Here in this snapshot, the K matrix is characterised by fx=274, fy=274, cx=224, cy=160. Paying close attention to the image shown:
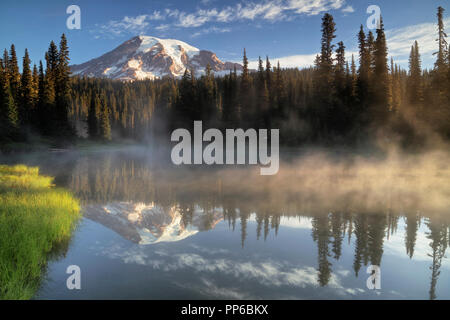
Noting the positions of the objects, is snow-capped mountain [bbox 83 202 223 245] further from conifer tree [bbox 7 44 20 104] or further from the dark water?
conifer tree [bbox 7 44 20 104]

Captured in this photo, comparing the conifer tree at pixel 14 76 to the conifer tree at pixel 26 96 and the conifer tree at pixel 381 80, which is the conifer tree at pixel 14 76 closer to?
the conifer tree at pixel 26 96

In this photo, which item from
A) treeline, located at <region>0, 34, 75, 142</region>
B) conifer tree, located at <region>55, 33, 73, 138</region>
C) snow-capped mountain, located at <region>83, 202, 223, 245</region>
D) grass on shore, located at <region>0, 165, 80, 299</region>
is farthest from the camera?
conifer tree, located at <region>55, 33, 73, 138</region>

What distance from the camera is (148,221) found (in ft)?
38.3

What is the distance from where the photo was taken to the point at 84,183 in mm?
20516

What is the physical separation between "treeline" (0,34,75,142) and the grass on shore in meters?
48.4

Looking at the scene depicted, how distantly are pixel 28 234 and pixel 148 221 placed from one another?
4.49 meters

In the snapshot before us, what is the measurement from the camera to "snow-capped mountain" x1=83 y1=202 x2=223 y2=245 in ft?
33.2

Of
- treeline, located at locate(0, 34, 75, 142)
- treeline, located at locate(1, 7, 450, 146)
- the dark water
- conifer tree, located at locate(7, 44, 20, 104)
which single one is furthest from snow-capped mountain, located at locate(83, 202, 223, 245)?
conifer tree, located at locate(7, 44, 20, 104)

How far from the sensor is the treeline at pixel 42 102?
2074 inches

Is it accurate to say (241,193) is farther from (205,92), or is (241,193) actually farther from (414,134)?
(205,92)

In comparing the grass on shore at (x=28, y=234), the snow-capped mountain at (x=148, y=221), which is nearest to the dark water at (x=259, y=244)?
the snow-capped mountain at (x=148, y=221)

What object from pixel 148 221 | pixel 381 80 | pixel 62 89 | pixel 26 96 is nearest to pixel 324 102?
pixel 381 80

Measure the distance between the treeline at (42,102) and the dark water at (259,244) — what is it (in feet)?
153
